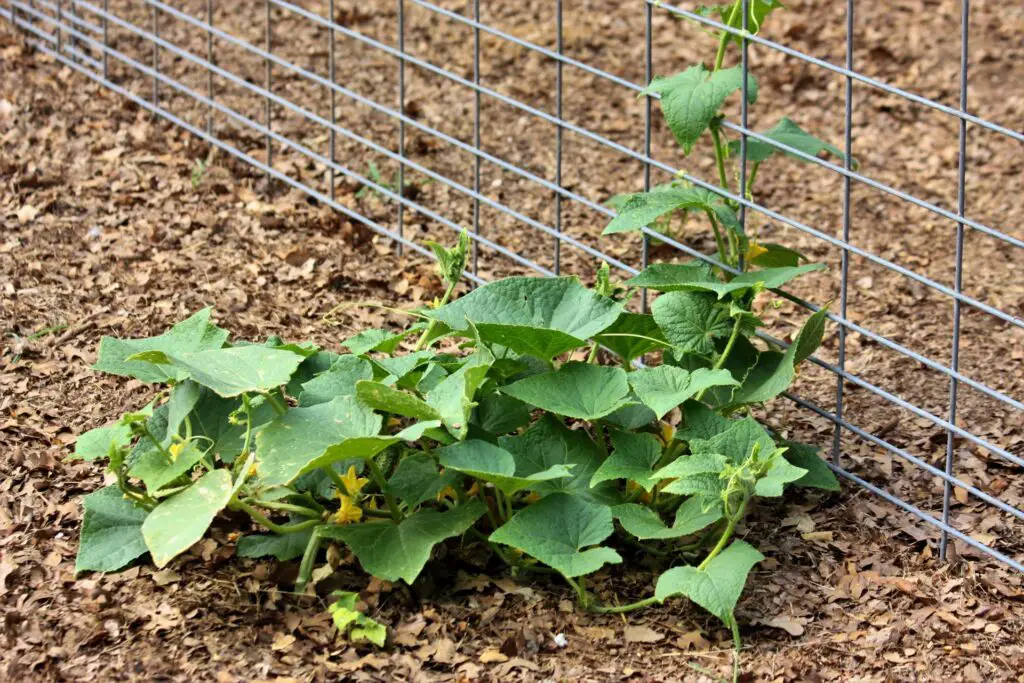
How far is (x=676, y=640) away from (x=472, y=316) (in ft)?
2.56

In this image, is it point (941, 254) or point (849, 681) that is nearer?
point (849, 681)

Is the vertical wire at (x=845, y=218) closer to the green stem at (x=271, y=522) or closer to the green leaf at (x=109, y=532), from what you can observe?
the green stem at (x=271, y=522)

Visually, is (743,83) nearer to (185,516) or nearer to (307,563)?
(307,563)

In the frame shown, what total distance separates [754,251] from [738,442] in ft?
1.98

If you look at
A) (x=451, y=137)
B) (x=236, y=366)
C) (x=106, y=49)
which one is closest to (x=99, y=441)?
(x=236, y=366)

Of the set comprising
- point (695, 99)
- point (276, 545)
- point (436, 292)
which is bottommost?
point (436, 292)

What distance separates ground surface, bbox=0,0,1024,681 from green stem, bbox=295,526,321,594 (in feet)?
0.09

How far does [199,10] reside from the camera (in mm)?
5133

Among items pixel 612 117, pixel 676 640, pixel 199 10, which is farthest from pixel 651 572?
pixel 199 10

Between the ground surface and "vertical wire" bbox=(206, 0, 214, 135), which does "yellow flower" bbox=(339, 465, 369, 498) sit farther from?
"vertical wire" bbox=(206, 0, 214, 135)

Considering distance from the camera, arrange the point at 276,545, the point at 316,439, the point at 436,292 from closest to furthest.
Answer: the point at 316,439 < the point at 276,545 < the point at 436,292

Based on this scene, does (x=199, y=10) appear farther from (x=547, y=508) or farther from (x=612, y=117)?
(x=547, y=508)

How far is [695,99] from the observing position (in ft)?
9.75

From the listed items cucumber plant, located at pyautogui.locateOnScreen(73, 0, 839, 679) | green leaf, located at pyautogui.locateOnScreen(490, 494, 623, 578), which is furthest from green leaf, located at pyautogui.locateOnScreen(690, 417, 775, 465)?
green leaf, located at pyautogui.locateOnScreen(490, 494, 623, 578)
